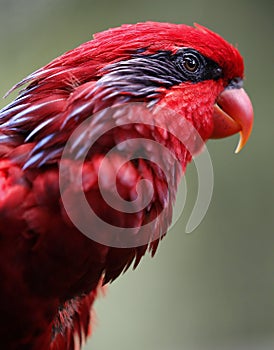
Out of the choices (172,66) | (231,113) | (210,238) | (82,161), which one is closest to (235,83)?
(231,113)

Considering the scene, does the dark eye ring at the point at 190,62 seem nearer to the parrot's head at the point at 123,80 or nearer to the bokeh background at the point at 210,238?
the parrot's head at the point at 123,80

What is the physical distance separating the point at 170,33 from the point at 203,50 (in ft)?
0.23

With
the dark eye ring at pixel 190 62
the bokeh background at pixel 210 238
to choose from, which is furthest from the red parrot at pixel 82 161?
the bokeh background at pixel 210 238

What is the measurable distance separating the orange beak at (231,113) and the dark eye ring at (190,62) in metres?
0.10

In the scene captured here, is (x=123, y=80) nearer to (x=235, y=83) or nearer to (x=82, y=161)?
(x=82, y=161)

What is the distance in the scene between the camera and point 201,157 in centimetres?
102

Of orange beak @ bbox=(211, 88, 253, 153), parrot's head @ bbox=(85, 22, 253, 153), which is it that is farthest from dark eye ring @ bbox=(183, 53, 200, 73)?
orange beak @ bbox=(211, 88, 253, 153)

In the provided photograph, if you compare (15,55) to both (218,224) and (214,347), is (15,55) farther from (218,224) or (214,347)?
(214,347)

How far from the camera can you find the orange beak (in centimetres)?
101

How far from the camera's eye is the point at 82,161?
80 cm

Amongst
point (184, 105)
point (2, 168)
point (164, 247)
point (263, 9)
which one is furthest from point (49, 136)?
point (263, 9)

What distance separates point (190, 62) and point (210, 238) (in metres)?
1.61

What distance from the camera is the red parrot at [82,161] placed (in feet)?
2.59

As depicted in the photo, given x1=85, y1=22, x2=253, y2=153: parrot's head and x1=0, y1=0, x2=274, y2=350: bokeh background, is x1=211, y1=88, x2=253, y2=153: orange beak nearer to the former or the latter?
x1=85, y1=22, x2=253, y2=153: parrot's head
